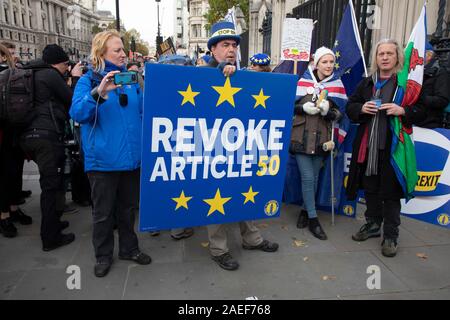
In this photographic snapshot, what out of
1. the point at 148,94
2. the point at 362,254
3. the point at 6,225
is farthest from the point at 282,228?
the point at 6,225

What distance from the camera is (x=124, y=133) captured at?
9.32 ft

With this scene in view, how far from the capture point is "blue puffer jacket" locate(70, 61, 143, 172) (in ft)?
9.21

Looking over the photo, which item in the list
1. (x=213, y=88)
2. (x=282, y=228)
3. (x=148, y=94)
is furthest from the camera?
(x=282, y=228)

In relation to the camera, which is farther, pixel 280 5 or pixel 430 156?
pixel 280 5

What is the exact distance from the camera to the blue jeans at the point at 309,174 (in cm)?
386

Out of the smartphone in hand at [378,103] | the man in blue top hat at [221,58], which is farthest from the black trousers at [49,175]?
the smartphone in hand at [378,103]

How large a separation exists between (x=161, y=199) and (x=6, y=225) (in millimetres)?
2231

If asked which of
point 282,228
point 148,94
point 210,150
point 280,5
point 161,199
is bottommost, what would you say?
point 282,228

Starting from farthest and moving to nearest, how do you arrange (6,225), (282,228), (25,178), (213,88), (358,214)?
(25,178) < (358,214) < (282,228) < (6,225) < (213,88)

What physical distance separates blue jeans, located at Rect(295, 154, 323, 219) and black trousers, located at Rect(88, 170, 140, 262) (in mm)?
1830

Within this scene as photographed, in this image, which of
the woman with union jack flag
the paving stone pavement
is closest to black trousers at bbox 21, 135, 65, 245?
the paving stone pavement

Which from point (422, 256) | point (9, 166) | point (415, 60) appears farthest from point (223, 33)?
point (422, 256)

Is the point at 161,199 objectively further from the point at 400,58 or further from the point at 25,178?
the point at 25,178

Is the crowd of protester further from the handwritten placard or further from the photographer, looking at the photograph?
the handwritten placard
